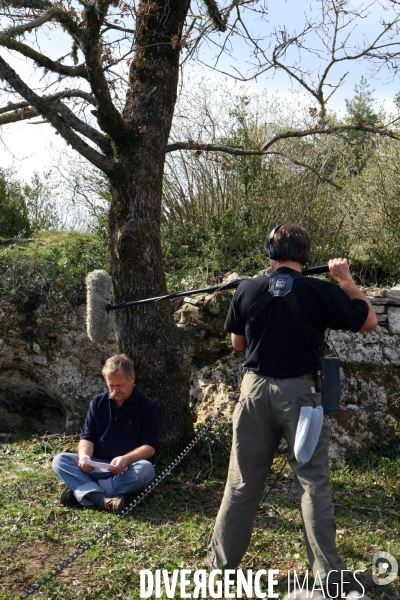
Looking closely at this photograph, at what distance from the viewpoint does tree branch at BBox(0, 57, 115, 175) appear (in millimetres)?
5184

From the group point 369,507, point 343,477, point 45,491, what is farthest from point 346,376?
point 45,491

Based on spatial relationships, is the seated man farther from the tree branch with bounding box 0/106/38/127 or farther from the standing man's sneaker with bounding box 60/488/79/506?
the tree branch with bounding box 0/106/38/127

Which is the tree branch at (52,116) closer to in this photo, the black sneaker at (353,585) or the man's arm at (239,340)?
the man's arm at (239,340)

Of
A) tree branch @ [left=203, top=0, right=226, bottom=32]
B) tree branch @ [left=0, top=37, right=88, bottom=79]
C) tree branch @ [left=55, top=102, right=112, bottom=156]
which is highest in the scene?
tree branch @ [left=203, top=0, right=226, bottom=32]

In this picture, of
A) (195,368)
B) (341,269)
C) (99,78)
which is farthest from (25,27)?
(195,368)

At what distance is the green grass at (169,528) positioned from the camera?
4.01m

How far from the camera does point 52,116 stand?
5.36 meters

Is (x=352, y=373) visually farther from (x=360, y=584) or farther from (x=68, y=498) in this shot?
(x=360, y=584)

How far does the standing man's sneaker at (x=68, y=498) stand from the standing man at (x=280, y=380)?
1.69 meters

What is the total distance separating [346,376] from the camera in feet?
23.0

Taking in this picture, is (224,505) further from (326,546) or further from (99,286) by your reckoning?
(99,286)

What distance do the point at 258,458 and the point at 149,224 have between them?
9.02ft

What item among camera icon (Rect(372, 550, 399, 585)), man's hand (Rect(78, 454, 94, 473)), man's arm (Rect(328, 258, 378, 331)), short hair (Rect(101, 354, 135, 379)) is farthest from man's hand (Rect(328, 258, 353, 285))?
man's hand (Rect(78, 454, 94, 473))

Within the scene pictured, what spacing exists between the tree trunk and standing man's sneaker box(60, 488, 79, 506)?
1.01 metres
